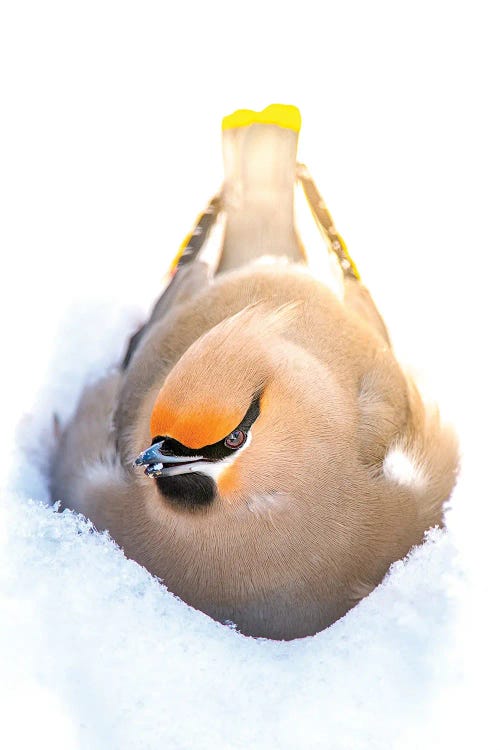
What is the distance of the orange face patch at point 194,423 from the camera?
2.28 meters

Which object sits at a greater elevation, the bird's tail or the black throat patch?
the bird's tail

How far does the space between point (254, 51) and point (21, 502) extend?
2.28m

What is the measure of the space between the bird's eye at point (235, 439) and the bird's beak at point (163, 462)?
84 mm

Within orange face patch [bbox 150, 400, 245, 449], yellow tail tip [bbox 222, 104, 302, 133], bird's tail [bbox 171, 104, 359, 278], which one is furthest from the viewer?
yellow tail tip [bbox 222, 104, 302, 133]

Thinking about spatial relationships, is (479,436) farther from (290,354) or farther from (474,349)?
(290,354)

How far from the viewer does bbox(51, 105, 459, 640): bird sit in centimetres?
243

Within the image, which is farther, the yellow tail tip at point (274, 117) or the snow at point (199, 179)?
the yellow tail tip at point (274, 117)

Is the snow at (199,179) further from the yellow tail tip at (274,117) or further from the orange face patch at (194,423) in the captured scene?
the orange face patch at (194,423)

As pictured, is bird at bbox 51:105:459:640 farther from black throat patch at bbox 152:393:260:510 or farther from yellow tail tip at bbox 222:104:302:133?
yellow tail tip at bbox 222:104:302:133

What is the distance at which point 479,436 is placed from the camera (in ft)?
11.1

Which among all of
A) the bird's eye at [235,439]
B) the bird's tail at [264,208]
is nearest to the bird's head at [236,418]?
the bird's eye at [235,439]

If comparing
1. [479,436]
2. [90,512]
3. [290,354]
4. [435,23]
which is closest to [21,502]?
[90,512]

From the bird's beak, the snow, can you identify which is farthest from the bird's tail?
the bird's beak

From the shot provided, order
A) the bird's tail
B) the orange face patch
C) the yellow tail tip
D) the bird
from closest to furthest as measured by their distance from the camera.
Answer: the orange face patch, the bird, the bird's tail, the yellow tail tip
